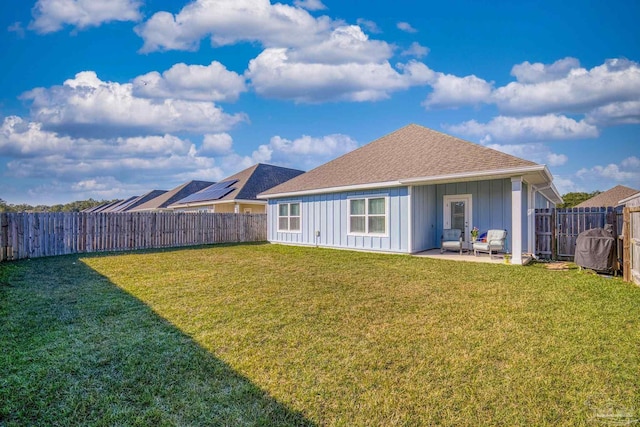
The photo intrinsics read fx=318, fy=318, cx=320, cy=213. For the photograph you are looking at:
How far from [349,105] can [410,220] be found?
9.26m

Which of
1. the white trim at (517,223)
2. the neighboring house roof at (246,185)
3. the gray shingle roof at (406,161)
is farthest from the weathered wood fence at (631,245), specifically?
the neighboring house roof at (246,185)

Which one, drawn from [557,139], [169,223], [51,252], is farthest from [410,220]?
[51,252]

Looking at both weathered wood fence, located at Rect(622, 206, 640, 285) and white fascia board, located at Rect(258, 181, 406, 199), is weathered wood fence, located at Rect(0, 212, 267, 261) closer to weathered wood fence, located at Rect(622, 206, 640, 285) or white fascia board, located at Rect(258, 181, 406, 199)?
white fascia board, located at Rect(258, 181, 406, 199)

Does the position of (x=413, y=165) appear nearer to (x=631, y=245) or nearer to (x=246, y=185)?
(x=631, y=245)

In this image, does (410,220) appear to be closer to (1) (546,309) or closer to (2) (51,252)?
(1) (546,309)

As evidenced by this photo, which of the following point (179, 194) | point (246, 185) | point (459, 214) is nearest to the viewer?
point (459, 214)

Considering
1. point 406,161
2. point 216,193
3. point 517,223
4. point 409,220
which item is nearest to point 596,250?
point 517,223

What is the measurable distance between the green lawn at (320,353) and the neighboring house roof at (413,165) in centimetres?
441

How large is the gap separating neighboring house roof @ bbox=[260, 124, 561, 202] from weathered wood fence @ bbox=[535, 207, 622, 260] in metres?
1.33

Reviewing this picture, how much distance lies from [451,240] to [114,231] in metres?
14.2

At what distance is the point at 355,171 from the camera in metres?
13.9

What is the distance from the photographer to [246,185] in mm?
21750

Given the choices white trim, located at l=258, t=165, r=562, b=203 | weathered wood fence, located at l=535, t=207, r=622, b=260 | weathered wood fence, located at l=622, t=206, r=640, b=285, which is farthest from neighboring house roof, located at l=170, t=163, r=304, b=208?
weathered wood fence, located at l=622, t=206, r=640, b=285

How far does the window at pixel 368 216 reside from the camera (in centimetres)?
1224
